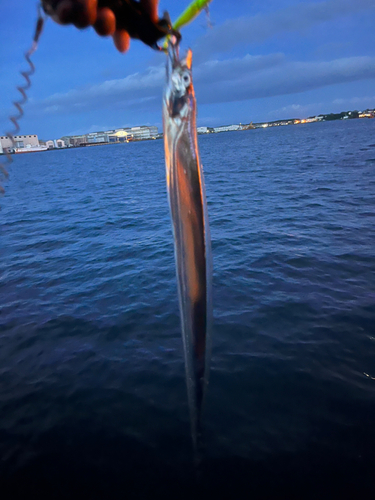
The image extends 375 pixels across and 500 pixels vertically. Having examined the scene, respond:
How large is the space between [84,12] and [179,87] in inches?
34.6

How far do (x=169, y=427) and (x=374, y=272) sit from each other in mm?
7884

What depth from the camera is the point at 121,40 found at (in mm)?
2648

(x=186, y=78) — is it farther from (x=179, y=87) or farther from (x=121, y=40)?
(x=121, y=40)

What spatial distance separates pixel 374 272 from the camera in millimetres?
10039

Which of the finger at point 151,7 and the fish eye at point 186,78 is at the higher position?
the finger at point 151,7

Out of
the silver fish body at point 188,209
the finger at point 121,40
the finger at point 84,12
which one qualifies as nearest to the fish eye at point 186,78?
the silver fish body at point 188,209

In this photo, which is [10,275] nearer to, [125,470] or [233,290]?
[233,290]

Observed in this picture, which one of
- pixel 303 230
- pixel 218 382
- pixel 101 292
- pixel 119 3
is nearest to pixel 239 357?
pixel 218 382

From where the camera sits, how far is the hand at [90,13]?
218 centimetres

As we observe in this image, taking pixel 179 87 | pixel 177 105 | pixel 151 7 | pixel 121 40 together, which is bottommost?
pixel 177 105

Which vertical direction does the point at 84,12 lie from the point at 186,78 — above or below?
above

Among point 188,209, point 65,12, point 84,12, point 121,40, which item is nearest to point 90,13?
point 84,12

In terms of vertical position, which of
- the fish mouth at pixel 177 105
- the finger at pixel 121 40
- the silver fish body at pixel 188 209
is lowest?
the silver fish body at pixel 188 209

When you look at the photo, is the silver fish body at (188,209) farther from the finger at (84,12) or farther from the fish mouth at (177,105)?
the finger at (84,12)
